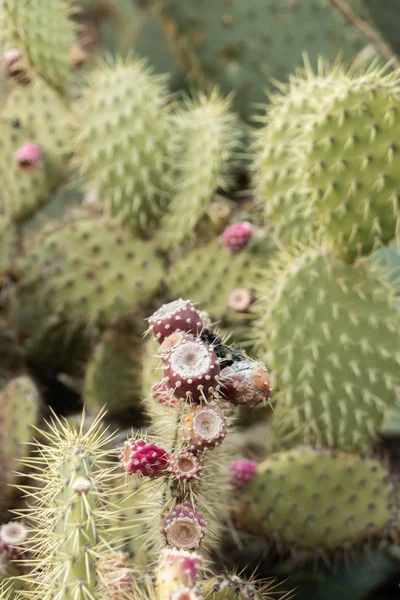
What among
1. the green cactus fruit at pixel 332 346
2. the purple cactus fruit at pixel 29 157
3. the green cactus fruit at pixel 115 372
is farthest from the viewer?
the purple cactus fruit at pixel 29 157

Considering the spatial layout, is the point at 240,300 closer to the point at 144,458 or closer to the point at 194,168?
the point at 194,168

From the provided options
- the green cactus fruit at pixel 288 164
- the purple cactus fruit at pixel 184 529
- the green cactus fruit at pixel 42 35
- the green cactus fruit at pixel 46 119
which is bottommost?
the purple cactus fruit at pixel 184 529

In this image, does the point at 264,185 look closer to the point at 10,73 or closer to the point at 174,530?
the point at 10,73

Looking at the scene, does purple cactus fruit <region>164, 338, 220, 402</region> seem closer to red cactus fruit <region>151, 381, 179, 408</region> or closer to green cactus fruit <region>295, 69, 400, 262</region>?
red cactus fruit <region>151, 381, 179, 408</region>

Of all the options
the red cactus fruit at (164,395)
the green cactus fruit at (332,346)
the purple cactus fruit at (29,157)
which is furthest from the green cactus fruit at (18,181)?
the red cactus fruit at (164,395)

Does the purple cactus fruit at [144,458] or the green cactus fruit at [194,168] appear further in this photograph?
the green cactus fruit at [194,168]

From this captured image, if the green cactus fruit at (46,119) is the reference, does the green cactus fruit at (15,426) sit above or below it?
below

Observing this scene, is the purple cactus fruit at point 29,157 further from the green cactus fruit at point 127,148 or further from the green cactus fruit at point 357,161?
the green cactus fruit at point 357,161
